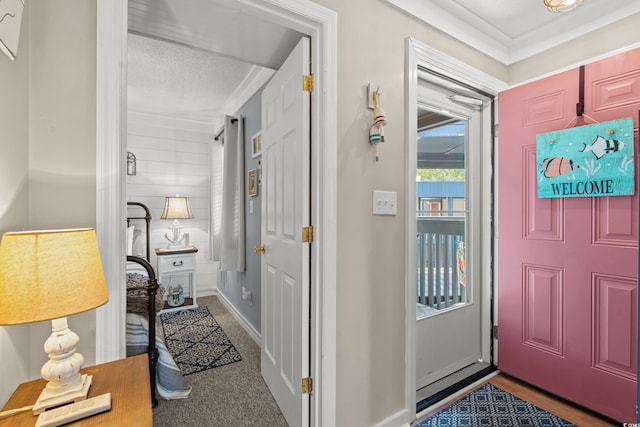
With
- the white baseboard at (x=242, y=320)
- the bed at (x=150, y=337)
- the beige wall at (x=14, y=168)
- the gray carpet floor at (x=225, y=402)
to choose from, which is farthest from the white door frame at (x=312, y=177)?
the white baseboard at (x=242, y=320)

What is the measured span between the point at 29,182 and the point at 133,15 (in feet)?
3.25

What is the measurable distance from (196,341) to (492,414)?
2468 millimetres

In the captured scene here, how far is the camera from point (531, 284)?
2.10 m

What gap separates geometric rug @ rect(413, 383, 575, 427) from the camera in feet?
5.75

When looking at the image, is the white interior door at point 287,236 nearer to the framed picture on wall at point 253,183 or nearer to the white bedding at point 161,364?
the white bedding at point 161,364

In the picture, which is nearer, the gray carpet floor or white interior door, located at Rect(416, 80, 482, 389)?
the gray carpet floor

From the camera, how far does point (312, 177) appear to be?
1.55 metres

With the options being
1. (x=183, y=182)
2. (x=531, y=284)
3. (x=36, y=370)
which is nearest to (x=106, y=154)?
(x=36, y=370)

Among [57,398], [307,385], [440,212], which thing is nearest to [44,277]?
[57,398]

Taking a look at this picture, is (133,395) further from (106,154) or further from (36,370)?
(106,154)

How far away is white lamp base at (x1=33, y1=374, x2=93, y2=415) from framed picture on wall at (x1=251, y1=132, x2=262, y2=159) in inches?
86.7

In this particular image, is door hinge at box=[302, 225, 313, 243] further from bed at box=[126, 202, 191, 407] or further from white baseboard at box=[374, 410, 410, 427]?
white baseboard at box=[374, 410, 410, 427]

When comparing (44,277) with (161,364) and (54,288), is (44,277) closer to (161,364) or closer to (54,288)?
(54,288)

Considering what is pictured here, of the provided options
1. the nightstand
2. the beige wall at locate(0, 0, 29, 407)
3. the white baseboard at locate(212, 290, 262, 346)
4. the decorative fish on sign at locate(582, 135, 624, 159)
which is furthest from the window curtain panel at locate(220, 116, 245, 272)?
the decorative fish on sign at locate(582, 135, 624, 159)
